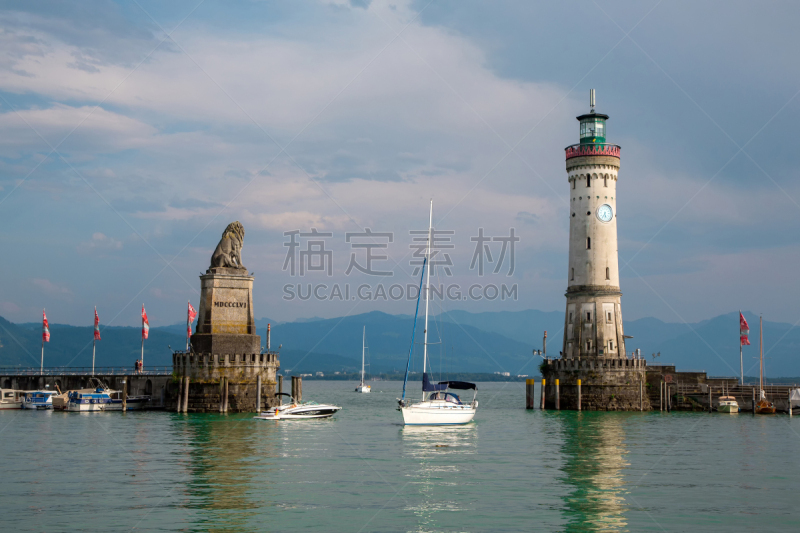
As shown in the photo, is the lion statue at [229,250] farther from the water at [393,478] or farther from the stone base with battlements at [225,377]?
the water at [393,478]

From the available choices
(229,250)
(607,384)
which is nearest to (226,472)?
(229,250)

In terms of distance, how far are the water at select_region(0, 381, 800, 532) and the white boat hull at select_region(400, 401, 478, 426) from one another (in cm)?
80

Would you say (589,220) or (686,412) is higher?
(589,220)

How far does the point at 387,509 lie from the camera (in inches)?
1302

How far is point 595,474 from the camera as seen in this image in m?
42.9

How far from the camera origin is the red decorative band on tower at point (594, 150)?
287 feet

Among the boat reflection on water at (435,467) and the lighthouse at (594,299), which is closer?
the boat reflection on water at (435,467)

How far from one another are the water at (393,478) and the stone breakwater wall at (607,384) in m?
15.8

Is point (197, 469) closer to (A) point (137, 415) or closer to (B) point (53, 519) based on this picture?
(B) point (53, 519)

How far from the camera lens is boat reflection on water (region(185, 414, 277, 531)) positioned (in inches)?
1243

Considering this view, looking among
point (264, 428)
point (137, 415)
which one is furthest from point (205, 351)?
point (264, 428)

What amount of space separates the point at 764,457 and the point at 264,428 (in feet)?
119

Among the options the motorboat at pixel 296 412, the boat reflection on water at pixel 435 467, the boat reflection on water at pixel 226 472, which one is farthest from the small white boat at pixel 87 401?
the boat reflection on water at pixel 435 467

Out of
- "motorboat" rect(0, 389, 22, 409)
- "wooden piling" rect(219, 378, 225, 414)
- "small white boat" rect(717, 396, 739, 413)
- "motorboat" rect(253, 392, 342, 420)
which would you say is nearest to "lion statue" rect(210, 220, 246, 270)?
"wooden piling" rect(219, 378, 225, 414)
